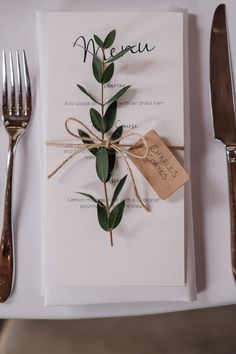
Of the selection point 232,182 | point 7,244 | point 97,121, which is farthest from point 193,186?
point 7,244

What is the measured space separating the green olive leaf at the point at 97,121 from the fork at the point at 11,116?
0.31 feet

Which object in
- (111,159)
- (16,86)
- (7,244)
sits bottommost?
(7,244)

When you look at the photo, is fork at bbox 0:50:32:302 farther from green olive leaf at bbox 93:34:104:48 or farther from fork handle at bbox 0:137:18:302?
green olive leaf at bbox 93:34:104:48

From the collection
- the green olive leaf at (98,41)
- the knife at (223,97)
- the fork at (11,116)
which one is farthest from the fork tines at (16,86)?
the knife at (223,97)

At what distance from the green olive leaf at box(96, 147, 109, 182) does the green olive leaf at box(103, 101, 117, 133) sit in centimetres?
3

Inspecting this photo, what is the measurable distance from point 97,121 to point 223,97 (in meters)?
0.18

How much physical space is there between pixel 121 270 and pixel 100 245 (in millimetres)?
41

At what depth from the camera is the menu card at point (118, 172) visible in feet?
1.62

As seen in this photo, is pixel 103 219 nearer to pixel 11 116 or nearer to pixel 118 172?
pixel 118 172

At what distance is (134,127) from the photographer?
19.9 inches

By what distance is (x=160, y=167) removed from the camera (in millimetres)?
489

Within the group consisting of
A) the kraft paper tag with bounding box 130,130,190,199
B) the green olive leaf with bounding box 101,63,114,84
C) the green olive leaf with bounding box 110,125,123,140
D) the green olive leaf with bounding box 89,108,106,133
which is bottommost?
the kraft paper tag with bounding box 130,130,190,199

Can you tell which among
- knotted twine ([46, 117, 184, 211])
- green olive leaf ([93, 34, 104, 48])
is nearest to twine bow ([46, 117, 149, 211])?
knotted twine ([46, 117, 184, 211])

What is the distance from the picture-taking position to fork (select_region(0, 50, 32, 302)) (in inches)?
20.1
